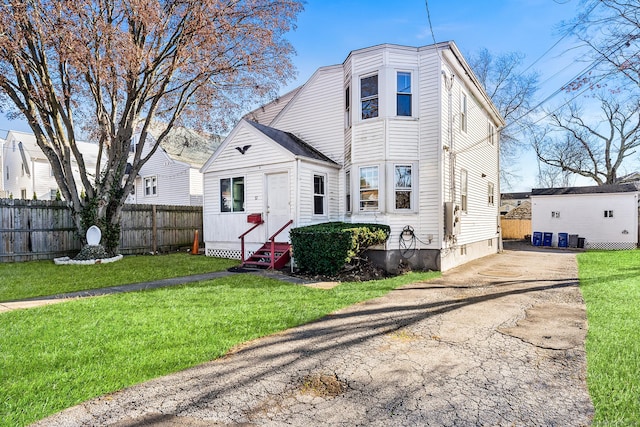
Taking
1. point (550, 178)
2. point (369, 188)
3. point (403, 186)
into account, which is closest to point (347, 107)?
point (369, 188)

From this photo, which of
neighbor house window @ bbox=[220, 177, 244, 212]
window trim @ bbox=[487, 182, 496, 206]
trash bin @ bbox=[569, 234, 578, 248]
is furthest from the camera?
trash bin @ bbox=[569, 234, 578, 248]

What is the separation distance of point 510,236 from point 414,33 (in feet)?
71.6

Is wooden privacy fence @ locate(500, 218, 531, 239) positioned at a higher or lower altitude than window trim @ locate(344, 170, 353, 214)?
lower

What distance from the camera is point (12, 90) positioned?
36.2 ft

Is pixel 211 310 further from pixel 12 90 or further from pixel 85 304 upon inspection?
pixel 12 90

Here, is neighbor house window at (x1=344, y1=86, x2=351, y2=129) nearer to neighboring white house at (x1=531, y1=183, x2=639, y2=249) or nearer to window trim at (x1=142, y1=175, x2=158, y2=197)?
window trim at (x1=142, y1=175, x2=158, y2=197)

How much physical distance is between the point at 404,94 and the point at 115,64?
853cm

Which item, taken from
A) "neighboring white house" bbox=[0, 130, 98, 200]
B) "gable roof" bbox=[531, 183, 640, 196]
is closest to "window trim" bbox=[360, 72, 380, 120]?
"gable roof" bbox=[531, 183, 640, 196]

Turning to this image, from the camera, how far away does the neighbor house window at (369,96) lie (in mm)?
10812

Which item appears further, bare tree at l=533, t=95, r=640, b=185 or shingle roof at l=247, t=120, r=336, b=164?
bare tree at l=533, t=95, r=640, b=185

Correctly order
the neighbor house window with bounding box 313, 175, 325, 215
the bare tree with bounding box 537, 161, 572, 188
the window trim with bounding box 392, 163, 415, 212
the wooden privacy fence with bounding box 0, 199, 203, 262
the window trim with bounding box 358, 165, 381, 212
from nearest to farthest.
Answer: the window trim with bounding box 392, 163, 415, 212 < the window trim with bounding box 358, 165, 381, 212 < the neighbor house window with bounding box 313, 175, 325, 215 < the wooden privacy fence with bounding box 0, 199, 203, 262 < the bare tree with bounding box 537, 161, 572, 188

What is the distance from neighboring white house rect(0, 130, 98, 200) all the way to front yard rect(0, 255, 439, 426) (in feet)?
77.0

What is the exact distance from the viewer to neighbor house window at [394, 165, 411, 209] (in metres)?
10.6

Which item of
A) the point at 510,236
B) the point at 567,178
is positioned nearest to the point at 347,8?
the point at 510,236
